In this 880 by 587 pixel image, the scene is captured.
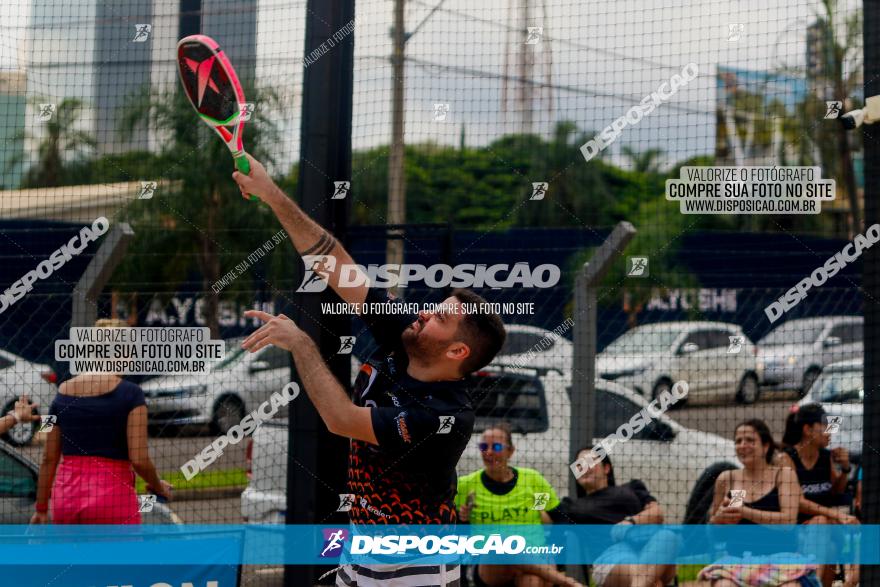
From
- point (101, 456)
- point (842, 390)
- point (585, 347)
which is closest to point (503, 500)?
point (585, 347)

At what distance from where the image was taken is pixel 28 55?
7457 millimetres

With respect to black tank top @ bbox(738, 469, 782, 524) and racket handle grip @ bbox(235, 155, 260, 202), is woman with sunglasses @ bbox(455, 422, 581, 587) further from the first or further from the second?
racket handle grip @ bbox(235, 155, 260, 202)

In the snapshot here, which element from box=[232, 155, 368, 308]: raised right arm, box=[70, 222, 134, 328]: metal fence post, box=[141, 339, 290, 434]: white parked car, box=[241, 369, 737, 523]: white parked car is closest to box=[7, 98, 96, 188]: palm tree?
box=[141, 339, 290, 434]: white parked car

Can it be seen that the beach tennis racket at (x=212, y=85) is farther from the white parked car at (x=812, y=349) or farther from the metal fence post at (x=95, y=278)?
the white parked car at (x=812, y=349)

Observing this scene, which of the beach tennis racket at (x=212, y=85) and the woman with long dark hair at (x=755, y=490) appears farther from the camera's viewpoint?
the woman with long dark hair at (x=755, y=490)

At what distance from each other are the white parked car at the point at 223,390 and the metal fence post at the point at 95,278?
279cm

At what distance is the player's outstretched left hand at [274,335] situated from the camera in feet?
12.8

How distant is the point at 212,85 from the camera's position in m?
4.88

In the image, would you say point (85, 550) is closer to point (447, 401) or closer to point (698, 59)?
point (447, 401)

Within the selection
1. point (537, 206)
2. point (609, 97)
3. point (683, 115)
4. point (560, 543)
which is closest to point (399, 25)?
point (609, 97)

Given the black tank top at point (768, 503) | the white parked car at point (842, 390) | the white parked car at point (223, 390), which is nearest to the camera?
the black tank top at point (768, 503)

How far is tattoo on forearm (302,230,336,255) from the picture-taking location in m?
4.66

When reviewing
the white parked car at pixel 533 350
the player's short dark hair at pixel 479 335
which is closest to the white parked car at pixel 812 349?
the white parked car at pixel 533 350

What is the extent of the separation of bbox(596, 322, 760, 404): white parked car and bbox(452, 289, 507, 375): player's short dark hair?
21.2ft
